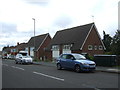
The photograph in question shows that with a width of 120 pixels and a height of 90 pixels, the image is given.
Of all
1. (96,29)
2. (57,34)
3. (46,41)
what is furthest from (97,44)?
(46,41)

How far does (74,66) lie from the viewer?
17.5 m

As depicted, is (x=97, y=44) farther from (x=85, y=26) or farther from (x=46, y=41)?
(x=46, y=41)

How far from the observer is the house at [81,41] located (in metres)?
45.9

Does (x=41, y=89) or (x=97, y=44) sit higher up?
(x=97, y=44)

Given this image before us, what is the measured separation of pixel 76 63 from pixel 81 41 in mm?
28913

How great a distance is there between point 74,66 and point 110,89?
28.4 feet

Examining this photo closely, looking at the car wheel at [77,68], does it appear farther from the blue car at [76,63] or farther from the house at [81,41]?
the house at [81,41]

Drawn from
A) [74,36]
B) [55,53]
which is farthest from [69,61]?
[55,53]

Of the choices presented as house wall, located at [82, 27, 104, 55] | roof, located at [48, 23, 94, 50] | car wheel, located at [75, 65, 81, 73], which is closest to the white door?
roof, located at [48, 23, 94, 50]

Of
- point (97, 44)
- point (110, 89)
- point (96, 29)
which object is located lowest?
point (110, 89)

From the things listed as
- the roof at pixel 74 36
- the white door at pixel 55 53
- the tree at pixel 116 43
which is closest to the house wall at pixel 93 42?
the roof at pixel 74 36

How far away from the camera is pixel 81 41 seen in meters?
45.9

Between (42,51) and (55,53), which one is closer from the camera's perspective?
(55,53)

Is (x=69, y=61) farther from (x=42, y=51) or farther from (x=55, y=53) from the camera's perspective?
(x=42, y=51)
